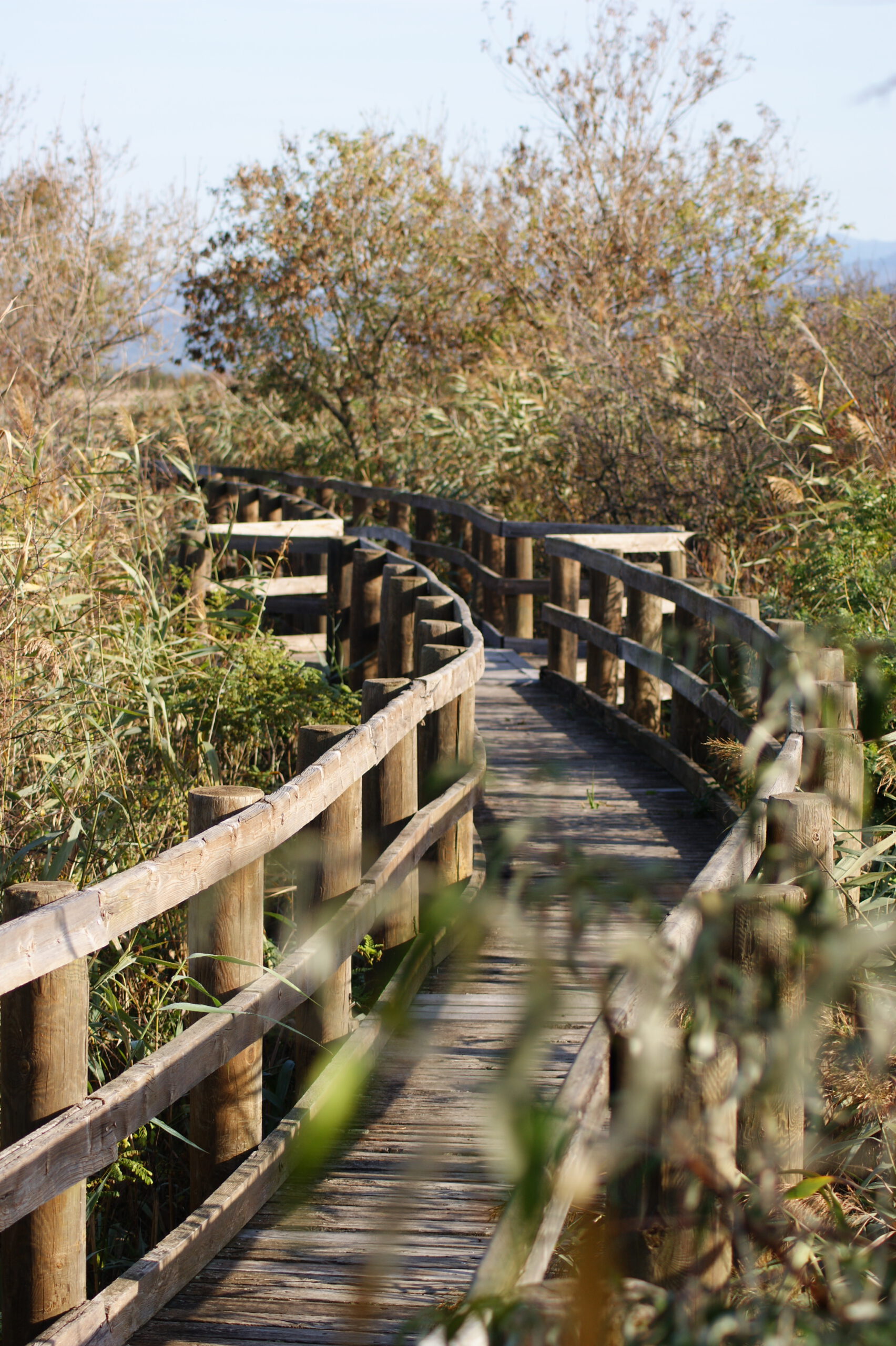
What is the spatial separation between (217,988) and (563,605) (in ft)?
20.7

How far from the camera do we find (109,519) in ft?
23.0

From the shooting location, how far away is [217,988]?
3.12 meters

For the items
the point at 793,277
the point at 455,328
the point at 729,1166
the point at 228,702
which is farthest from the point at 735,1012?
the point at 793,277

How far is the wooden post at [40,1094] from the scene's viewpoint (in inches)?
94.7

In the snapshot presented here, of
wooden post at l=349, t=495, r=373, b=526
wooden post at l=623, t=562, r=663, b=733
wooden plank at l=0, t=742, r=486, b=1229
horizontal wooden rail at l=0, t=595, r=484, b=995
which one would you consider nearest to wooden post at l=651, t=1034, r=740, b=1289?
wooden plank at l=0, t=742, r=486, b=1229

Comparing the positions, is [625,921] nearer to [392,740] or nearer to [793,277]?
[392,740]

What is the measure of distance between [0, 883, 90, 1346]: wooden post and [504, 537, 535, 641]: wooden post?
821cm

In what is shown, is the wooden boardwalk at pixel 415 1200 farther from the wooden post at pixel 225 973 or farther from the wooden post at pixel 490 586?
the wooden post at pixel 490 586

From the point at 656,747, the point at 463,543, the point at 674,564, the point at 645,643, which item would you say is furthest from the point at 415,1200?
the point at 463,543

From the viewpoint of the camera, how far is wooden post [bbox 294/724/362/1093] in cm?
360

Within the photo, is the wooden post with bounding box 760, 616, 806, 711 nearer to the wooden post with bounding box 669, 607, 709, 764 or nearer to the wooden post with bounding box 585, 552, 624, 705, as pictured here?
the wooden post with bounding box 669, 607, 709, 764

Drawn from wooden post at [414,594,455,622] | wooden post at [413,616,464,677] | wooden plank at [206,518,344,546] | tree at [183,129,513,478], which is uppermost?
tree at [183,129,513,478]

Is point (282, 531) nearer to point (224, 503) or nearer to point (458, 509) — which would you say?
point (458, 509)

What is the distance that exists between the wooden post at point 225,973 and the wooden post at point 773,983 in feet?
4.16
